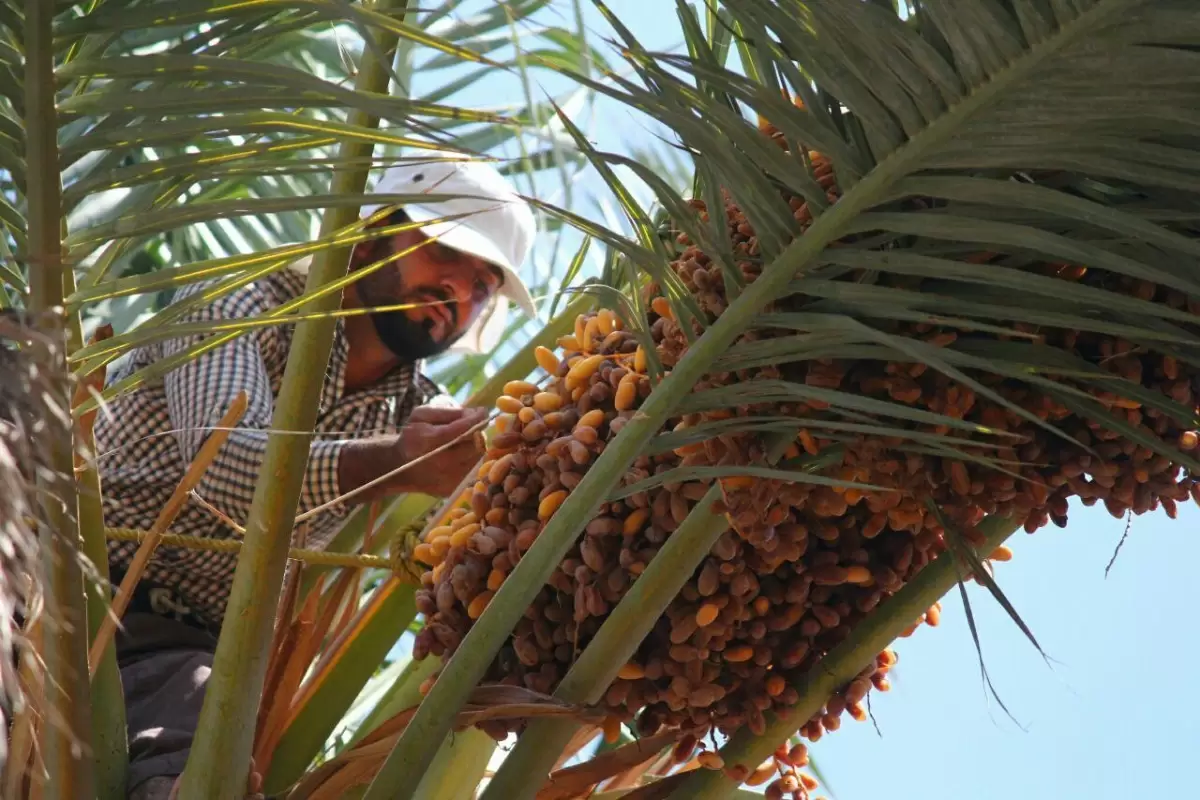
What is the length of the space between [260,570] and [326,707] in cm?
43

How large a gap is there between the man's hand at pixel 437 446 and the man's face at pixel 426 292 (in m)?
0.48

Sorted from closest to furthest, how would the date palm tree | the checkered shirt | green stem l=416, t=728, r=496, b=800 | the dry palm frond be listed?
the dry palm frond → the date palm tree → green stem l=416, t=728, r=496, b=800 → the checkered shirt

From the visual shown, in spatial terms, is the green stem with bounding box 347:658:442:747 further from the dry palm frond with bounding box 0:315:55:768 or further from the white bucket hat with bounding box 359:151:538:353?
the dry palm frond with bounding box 0:315:55:768

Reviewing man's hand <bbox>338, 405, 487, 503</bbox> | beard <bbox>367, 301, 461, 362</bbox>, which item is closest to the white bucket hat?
beard <bbox>367, 301, 461, 362</bbox>

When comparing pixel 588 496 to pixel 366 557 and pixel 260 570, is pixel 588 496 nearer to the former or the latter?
pixel 260 570

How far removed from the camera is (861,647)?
1291mm

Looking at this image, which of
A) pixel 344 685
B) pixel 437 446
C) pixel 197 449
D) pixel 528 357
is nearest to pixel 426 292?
pixel 528 357

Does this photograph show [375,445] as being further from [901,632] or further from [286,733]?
[901,632]

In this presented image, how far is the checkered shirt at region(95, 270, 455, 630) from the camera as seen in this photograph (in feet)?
A: 6.07

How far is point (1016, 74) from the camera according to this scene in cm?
97

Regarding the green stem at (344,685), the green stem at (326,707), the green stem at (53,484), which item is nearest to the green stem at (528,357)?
the green stem at (344,685)

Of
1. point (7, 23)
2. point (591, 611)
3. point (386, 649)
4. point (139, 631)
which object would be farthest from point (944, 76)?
point (139, 631)

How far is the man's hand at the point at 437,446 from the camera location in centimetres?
165

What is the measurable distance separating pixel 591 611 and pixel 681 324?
0.27 m
